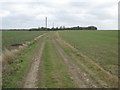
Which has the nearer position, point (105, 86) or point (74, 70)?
point (105, 86)

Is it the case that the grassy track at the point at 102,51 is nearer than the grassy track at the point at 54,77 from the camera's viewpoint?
No

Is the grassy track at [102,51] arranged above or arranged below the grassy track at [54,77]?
above

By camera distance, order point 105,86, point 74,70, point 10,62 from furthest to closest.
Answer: point 10,62 → point 74,70 → point 105,86

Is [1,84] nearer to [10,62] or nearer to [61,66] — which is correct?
[61,66]

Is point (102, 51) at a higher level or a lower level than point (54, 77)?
higher

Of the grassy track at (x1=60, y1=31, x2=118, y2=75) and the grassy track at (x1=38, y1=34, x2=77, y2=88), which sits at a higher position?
the grassy track at (x1=60, y1=31, x2=118, y2=75)

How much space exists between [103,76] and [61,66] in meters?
3.39

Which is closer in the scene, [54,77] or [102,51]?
[54,77]

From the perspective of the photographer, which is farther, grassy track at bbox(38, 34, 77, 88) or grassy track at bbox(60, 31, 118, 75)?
grassy track at bbox(60, 31, 118, 75)

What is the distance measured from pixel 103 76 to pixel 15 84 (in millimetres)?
4445

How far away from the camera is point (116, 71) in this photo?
12.1 meters

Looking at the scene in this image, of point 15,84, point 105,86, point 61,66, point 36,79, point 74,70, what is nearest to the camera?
point 105,86

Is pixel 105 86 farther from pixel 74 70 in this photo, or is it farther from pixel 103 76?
pixel 74 70

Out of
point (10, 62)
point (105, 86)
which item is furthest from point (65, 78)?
point (10, 62)
